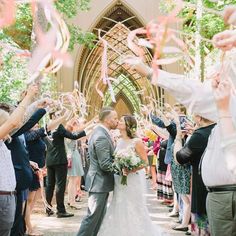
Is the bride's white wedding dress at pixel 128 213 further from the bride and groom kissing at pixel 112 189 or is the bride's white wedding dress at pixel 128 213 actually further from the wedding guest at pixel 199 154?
the wedding guest at pixel 199 154

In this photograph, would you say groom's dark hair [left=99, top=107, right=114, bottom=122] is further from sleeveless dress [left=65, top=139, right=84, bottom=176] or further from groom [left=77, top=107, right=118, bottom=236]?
sleeveless dress [left=65, top=139, right=84, bottom=176]

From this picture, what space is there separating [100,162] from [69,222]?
2.69 meters

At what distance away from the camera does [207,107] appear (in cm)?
297

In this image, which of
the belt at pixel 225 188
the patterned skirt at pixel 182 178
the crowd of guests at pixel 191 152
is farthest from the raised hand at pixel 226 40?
the patterned skirt at pixel 182 178

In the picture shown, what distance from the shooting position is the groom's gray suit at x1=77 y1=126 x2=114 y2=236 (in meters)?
5.58

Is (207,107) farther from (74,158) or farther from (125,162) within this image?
(74,158)

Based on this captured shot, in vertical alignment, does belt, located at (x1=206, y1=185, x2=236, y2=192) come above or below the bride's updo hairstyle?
below

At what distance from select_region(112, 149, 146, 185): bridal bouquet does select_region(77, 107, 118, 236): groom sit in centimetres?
8

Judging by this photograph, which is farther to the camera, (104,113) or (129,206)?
(129,206)

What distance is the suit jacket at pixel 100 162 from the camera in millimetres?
5574

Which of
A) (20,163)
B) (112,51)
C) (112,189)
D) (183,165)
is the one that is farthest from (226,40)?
(112,51)

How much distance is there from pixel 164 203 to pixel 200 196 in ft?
20.3

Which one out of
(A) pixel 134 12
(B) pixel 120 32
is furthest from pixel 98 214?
(B) pixel 120 32

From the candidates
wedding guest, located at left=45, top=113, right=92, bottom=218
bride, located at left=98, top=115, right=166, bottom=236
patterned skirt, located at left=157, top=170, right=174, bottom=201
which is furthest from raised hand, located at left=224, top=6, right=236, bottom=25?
patterned skirt, located at left=157, top=170, right=174, bottom=201
